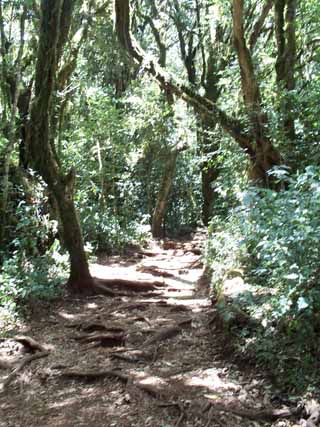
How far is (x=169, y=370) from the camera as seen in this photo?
5.29 m

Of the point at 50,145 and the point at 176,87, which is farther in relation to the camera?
the point at 176,87

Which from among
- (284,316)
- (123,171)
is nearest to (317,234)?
(284,316)

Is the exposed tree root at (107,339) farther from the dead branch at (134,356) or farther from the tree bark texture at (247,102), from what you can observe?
the tree bark texture at (247,102)

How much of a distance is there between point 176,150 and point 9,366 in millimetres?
11303

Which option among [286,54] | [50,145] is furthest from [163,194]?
[50,145]

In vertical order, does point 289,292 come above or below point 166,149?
below

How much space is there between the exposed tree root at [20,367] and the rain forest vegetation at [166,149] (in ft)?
4.84

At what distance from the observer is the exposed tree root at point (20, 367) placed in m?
5.33

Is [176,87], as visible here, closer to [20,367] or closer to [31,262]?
[31,262]

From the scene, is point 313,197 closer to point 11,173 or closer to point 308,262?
point 308,262

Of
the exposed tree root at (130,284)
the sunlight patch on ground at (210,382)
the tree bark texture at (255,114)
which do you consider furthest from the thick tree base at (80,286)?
the sunlight patch on ground at (210,382)

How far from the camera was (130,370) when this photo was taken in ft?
17.6

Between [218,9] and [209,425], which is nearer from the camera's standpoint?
[209,425]

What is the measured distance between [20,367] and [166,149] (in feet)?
39.8
